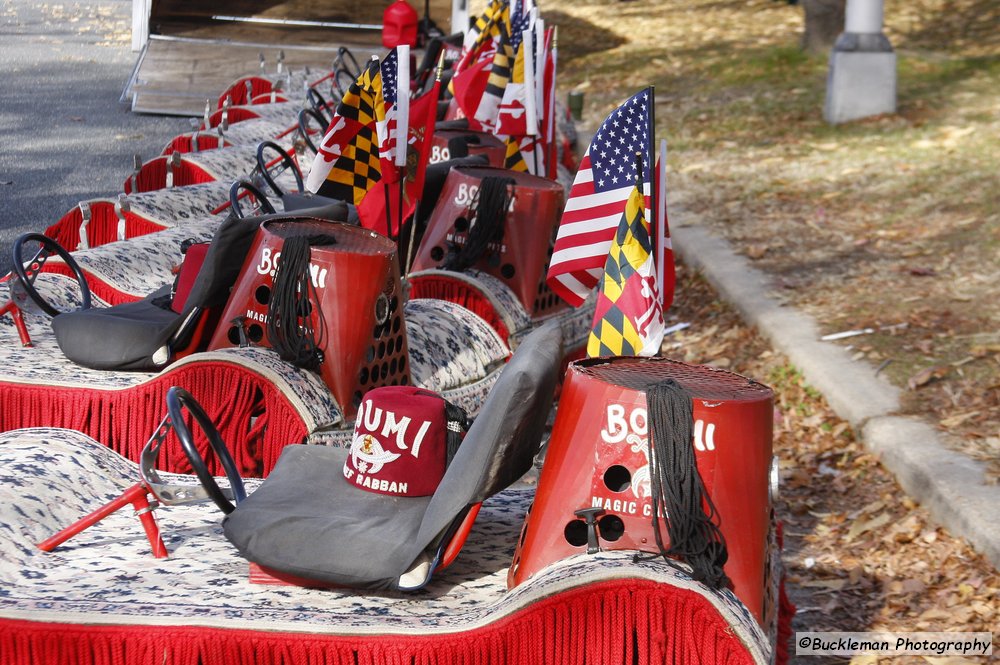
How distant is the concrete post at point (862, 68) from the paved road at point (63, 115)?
6.82 meters

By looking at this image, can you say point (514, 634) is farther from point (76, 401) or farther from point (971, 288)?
point (971, 288)

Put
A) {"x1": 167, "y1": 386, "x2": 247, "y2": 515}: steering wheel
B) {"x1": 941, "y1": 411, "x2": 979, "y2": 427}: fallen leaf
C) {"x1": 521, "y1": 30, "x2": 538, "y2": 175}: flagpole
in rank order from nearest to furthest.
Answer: {"x1": 167, "y1": 386, "x2": 247, "y2": 515}: steering wheel, {"x1": 941, "y1": 411, "x2": 979, "y2": 427}: fallen leaf, {"x1": 521, "y1": 30, "x2": 538, "y2": 175}: flagpole

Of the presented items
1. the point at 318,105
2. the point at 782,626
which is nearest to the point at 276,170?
the point at 318,105

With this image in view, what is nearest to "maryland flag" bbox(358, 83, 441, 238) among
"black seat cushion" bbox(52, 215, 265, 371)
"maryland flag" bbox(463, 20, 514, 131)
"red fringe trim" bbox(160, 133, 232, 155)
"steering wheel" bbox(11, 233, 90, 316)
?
"maryland flag" bbox(463, 20, 514, 131)

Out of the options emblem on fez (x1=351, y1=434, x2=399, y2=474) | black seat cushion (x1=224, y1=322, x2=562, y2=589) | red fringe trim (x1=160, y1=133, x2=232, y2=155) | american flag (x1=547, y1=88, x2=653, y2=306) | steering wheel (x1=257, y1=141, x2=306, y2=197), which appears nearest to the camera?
black seat cushion (x1=224, y1=322, x2=562, y2=589)

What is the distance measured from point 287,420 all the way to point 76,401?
2.94 ft

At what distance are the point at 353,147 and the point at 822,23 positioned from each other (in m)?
10.7

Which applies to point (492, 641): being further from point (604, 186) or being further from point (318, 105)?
point (318, 105)

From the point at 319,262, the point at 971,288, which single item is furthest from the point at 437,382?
the point at 971,288

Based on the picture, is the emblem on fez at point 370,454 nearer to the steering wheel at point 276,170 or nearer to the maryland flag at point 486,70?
the steering wheel at point 276,170

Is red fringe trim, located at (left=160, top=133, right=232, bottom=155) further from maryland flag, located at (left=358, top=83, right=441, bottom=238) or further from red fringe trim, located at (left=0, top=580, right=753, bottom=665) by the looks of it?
red fringe trim, located at (left=0, top=580, right=753, bottom=665)

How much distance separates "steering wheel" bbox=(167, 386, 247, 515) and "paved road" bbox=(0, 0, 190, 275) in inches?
200

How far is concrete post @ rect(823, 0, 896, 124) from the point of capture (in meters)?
12.7

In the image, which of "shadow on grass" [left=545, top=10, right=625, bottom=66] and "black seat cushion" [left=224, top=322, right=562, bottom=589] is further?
"shadow on grass" [left=545, top=10, right=625, bottom=66]
